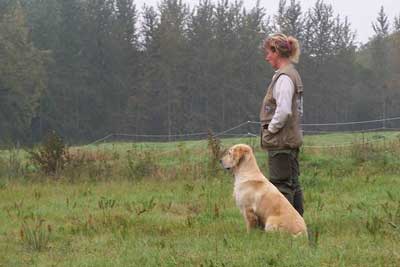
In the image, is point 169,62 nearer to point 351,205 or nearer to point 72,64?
point 72,64

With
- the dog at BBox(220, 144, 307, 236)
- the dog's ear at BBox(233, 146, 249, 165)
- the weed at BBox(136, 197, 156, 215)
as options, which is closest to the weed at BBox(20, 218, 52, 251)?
the weed at BBox(136, 197, 156, 215)

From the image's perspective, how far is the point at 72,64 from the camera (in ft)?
171

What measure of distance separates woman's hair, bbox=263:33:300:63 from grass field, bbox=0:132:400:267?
1.83 meters

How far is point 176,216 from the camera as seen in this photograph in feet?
26.7

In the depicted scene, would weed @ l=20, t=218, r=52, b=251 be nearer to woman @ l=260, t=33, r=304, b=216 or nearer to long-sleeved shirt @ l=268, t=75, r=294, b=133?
woman @ l=260, t=33, r=304, b=216

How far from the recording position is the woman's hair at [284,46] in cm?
618

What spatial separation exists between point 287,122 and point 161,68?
4846cm

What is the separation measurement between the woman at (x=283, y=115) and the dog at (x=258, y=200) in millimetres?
240

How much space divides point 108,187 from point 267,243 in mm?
6272

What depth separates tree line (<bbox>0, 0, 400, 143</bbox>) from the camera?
50.7m

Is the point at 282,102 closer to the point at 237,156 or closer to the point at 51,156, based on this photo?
the point at 237,156

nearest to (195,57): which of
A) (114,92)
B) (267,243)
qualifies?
(114,92)

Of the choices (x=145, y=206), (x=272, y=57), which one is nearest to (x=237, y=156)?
(x=272, y=57)

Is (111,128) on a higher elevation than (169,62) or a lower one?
lower
